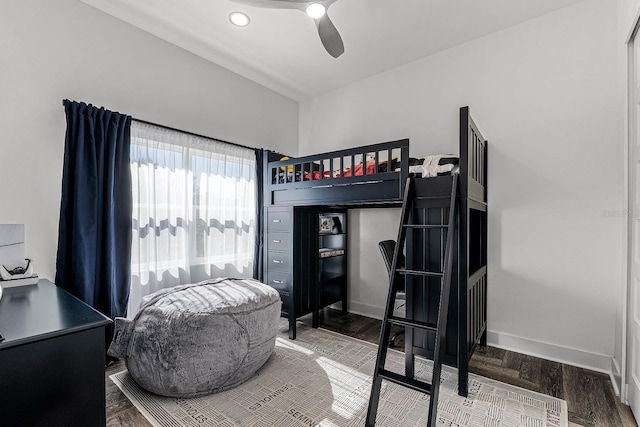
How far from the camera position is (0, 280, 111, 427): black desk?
105 centimetres

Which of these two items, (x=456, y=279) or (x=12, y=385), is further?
(x=456, y=279)

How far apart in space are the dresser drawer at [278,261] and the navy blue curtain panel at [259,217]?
0.40 metres

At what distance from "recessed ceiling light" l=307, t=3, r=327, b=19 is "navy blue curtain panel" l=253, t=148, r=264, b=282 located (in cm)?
188

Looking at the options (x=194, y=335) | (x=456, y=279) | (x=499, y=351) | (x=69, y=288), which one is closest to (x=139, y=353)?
(x=194, y=335)

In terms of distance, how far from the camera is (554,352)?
2531 millimetres

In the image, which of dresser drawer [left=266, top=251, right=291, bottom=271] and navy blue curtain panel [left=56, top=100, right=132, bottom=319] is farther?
dresser drawer [left=266, top=251, right=291, bottom=271]

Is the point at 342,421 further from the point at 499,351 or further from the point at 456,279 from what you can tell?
the point at 499,351

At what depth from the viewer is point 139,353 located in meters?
1.97

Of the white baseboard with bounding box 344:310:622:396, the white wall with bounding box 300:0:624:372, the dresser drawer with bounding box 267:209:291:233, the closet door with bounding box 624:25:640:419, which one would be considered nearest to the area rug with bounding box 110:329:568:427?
the closet door with bounding box 624:25:640:419

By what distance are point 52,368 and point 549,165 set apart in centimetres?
338

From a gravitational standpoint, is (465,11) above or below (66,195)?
above

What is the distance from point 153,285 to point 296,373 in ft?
5.08

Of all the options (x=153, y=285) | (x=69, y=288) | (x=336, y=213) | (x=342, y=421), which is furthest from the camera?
(x=336, y=213)

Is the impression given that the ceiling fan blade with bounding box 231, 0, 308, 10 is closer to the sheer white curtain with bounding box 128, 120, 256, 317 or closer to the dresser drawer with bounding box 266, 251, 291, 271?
the sheer white curtain with bounding box 128, 120, 256, 317
